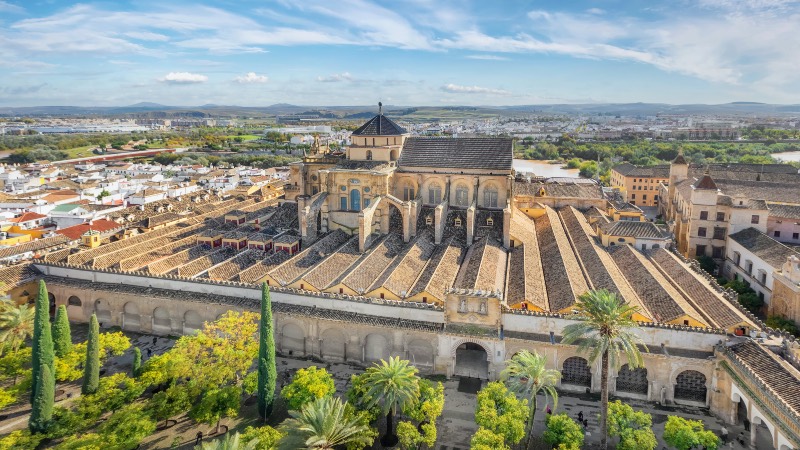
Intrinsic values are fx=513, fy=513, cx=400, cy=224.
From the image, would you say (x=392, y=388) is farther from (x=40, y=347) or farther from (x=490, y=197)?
(x=490, y=197)

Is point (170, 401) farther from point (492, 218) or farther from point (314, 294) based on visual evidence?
point (492, 218)

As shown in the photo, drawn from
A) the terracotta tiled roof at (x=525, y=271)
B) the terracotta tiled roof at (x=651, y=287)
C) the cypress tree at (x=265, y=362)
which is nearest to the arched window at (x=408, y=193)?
the terracotta tiled roof at (x=525, y=271)

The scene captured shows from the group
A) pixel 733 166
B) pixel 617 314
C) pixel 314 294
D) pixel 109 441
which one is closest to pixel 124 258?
pixel 314 294

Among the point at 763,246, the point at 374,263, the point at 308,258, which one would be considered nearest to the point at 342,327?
the point at 374,263

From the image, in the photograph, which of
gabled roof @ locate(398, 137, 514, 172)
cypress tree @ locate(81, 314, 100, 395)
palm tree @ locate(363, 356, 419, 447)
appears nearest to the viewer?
palm tree @ locate(363, 356, 419, 447)

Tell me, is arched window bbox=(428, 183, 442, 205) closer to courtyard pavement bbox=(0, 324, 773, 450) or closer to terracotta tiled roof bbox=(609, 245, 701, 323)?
terracotta tiled roof bbox=(609, 245, 701, 323)

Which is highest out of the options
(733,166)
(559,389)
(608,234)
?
(733,166)

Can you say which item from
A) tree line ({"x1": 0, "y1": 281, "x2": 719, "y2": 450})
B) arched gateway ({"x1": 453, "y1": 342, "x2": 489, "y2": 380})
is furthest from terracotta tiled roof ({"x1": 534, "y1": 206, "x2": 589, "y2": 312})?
arched gateway ({"x1": 453, "y1": 342, "x2": 489, "y2": 380})
